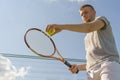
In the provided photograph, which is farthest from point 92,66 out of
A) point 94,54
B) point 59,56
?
point 59,56

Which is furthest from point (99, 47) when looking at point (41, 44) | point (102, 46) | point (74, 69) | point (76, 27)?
point (41, 44)

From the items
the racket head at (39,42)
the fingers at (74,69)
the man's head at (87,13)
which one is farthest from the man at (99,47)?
the racket head at (39,42)

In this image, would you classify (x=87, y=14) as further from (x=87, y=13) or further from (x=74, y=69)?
(x=74, y=69)

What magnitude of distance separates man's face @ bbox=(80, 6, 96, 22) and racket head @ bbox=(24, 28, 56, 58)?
1.22 metres

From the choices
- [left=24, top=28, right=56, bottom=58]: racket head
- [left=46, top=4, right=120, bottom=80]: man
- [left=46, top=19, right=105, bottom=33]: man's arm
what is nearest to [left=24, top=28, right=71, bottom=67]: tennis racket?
[left=24, top=28, right=56, bottom=58]: racket head

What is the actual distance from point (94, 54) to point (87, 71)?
1.56 ft

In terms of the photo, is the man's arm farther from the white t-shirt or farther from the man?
the white t-shirt

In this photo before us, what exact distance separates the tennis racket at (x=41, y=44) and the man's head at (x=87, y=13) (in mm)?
1204

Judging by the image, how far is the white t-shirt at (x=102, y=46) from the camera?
7.57 metres

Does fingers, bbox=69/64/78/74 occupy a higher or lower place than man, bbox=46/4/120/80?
lower

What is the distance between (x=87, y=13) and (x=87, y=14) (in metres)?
0.02

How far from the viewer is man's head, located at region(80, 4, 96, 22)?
25.9 ft

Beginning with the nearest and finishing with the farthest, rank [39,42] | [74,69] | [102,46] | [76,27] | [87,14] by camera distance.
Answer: [76,27] < [102,46] < [87,14] < [74,69] < [39,42]

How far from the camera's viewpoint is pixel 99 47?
761cm
